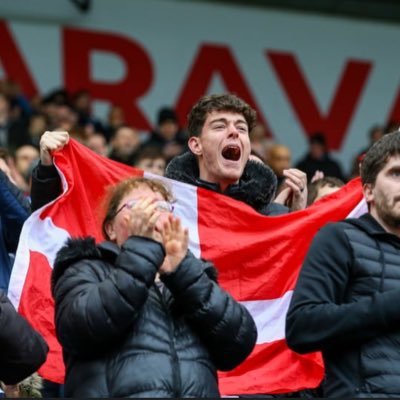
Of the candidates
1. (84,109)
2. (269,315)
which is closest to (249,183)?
(269,315)

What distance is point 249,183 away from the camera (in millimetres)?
6836

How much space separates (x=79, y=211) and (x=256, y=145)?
6.34 metres

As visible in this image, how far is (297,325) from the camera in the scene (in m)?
5.38

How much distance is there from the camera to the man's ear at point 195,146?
6.91 m

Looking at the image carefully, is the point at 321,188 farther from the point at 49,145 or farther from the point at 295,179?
the point at 49,145

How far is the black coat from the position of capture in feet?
16.8

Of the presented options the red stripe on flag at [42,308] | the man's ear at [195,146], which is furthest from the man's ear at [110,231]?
the man's ear at [195,146]

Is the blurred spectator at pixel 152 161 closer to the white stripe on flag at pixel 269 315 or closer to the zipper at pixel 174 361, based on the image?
the white stripe on flag at pixel 269 315

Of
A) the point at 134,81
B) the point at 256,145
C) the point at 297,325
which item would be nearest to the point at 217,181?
the point at 297,325

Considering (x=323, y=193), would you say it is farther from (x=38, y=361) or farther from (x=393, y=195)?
(x=38, y=361)

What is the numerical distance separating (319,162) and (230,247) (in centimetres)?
717

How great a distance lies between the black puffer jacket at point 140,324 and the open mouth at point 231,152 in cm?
147

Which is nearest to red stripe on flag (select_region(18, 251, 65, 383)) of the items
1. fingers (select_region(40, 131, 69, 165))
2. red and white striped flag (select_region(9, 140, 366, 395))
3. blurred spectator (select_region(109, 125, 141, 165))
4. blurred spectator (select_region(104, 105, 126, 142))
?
red and white striped flag (select_region(9, 140, 366, 395))

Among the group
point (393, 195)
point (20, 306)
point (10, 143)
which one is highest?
point (393, 195)
